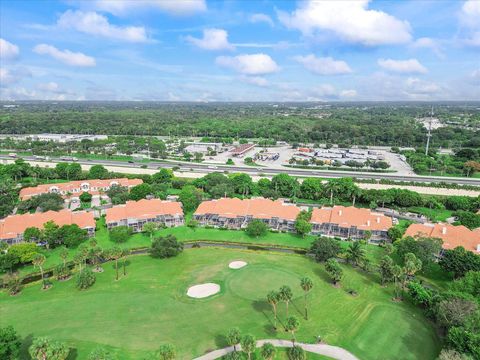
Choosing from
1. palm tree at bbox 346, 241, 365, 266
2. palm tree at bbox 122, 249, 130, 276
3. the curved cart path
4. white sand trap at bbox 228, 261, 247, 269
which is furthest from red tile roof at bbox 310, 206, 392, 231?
palm tree at bbox 122, 249, 130, 276

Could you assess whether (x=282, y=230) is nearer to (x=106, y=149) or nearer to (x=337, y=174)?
(x=337, y=174)

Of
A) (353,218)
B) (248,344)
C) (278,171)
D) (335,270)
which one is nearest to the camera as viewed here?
(248,344)

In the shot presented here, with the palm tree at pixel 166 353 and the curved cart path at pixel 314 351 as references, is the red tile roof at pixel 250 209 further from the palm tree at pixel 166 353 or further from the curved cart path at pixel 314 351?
the palm tree at pixel 166 353

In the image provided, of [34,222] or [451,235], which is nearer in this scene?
[451,235]

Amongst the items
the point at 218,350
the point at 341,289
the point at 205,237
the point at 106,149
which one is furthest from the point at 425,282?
the point at 106,149

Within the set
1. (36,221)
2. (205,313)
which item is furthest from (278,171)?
(205,313)

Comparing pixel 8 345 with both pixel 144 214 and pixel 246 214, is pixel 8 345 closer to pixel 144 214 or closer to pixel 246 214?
pixel 144 214

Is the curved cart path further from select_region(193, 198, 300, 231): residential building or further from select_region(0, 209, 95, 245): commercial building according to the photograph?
select_region(0, 209, 95, 245): commercial building
